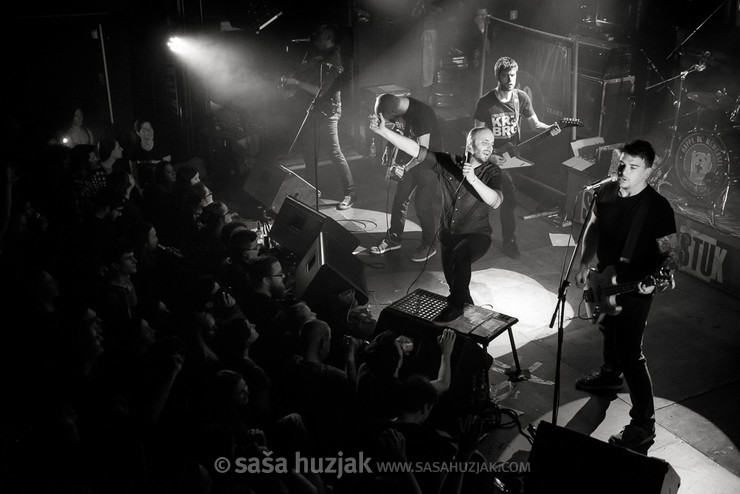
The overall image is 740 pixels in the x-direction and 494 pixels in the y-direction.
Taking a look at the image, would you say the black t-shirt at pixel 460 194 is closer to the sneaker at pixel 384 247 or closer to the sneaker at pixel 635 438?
the sneaker at pixel 635 438

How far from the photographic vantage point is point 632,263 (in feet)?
15.4

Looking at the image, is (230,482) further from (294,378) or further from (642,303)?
(642,303)

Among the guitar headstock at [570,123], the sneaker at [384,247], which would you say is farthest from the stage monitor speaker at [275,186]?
the guitar headstock at [570,123]

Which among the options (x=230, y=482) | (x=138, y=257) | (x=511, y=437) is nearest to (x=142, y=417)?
(x=230, y=482)

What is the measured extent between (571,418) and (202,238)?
3371 millimetres

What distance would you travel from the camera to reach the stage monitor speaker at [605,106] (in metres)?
9.11

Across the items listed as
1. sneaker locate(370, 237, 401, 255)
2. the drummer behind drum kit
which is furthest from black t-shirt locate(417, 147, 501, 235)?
the drummer behind drum kit

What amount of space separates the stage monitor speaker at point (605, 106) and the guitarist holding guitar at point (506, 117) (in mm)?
1518

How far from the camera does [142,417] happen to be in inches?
152

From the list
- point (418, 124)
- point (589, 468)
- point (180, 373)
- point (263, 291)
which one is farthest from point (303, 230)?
point (589, 468)

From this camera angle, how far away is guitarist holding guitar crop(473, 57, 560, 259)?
307 inches

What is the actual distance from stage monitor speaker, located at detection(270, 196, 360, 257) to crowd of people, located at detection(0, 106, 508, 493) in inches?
15.8

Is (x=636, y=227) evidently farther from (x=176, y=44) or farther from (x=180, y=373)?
(x=176, y=44)

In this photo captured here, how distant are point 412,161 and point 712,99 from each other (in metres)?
3.64
